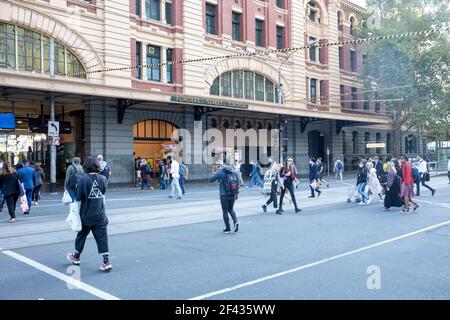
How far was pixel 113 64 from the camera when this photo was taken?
26.0 metres

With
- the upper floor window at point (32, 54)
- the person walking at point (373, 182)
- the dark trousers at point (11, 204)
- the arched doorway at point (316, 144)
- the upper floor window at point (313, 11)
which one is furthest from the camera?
the arched doorway at point (316, 144)

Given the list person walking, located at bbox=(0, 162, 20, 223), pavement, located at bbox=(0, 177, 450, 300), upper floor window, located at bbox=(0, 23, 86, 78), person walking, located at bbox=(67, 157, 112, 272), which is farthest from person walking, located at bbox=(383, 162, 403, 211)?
upper floor window, located at bbox=(0, 23, 86, 78)

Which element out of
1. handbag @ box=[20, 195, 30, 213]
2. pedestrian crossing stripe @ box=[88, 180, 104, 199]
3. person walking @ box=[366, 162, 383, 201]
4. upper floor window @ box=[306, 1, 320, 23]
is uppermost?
upper floor window @ box=[306, 1, 320, 23]

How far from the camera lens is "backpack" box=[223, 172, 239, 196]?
32.6ft

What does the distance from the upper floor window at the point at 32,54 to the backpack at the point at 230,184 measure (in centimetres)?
1696

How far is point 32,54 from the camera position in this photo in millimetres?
23359

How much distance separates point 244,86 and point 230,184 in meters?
25.2

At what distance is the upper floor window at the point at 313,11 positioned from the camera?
4018 centimetres

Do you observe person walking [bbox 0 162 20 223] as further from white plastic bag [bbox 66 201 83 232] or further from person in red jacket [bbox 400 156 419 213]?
person in red jacket [bbox 400 156 419 213]

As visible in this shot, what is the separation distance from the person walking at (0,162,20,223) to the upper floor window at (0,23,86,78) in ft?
40.0

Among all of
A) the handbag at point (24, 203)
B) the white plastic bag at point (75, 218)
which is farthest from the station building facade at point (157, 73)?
the white plastic bag at point (75, 218)

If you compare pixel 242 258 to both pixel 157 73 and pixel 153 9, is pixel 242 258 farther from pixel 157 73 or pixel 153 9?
pixel 153 9

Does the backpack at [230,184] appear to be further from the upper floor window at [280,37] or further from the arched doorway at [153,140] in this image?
the upper floor window at [280,37]
